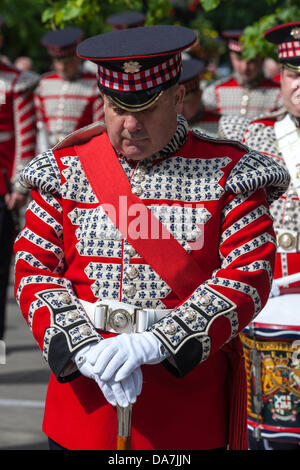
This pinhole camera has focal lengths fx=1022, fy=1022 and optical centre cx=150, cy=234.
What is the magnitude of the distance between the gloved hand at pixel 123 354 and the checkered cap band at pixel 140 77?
79 cm

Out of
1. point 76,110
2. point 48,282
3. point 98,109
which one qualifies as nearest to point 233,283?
point 48,282

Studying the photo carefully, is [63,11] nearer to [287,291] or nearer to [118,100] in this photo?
[287,291]

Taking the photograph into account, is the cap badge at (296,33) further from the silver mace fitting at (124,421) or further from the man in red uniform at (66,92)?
the man in red uniform at (66,92)

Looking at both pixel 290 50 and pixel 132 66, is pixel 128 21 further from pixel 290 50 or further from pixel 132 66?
pixel 132 66

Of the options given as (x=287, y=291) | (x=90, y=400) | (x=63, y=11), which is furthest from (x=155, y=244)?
(x=63, y=11)

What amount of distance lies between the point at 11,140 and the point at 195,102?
142cm

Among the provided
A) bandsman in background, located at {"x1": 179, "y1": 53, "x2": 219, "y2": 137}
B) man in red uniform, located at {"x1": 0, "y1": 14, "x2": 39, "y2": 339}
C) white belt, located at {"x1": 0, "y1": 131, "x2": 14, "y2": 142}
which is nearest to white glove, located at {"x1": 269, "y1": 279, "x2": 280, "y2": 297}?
bandsman in background, located at {"x1": 179, "y1": 53, "x2": 219, "y2": 137}

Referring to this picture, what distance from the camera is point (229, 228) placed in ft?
10.8

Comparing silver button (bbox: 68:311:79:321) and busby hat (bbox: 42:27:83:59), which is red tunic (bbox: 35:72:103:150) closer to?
busby hat (bbox: 42:27:83:59)

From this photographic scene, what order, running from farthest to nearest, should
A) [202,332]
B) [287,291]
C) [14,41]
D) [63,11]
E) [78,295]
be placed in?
[14,41]
[63,11]
[287,291]
[78,295]
[202,332]

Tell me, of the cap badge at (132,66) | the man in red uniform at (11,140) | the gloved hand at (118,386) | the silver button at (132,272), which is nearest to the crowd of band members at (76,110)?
the man in red uniform at (11,140)

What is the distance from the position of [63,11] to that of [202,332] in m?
4.52

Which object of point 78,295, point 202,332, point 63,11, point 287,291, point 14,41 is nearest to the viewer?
point 202,332

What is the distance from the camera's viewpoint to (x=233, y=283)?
320 centimetres
